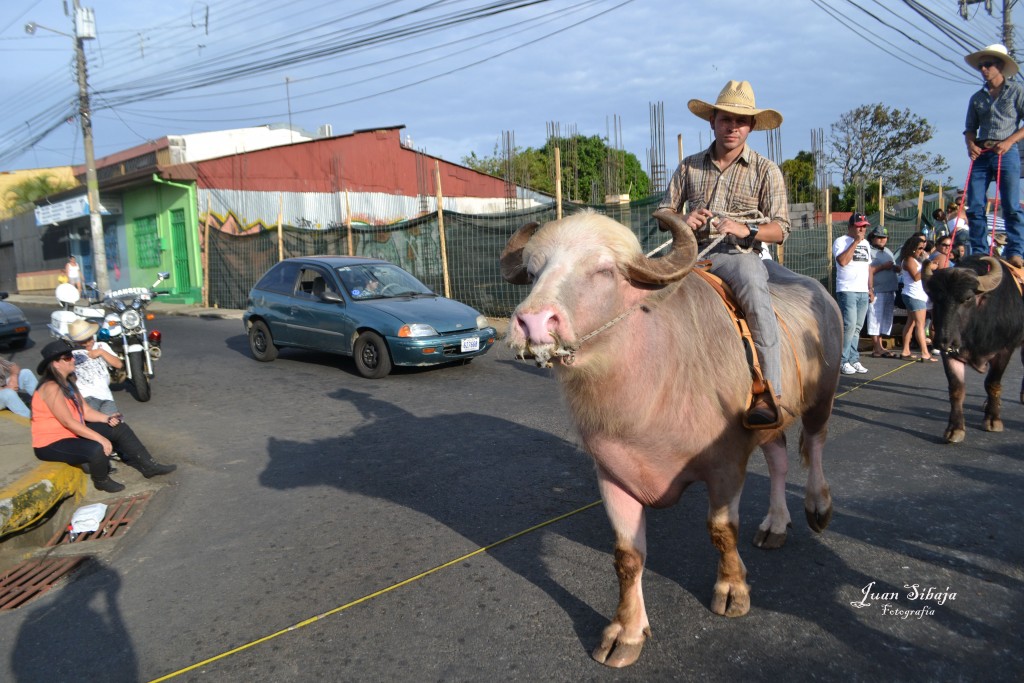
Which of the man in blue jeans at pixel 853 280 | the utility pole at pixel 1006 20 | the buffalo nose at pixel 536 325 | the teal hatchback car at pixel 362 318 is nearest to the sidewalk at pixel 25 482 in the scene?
the teal hatchback car at pixel 362 318

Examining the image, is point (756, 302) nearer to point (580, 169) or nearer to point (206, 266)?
point (206, 266)

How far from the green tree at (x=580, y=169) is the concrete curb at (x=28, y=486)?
46.6 ft

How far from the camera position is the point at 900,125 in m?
32.4

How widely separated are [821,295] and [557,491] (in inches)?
88.9

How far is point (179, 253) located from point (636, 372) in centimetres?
2660

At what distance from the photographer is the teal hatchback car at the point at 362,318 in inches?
392

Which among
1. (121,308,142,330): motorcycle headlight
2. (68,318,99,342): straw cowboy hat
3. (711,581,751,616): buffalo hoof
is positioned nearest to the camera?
(711,581,751,616): buffalo hoof

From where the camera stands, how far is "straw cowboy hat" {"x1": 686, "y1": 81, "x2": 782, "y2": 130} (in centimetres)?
392

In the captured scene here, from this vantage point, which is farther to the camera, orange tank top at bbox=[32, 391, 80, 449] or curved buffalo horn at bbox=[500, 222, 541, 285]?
orange tank top at bbox=[32, 391, 80, 449]

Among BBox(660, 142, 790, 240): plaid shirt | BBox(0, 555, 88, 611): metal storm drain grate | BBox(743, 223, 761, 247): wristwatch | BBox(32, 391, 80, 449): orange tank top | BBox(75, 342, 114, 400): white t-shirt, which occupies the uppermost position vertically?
BBox(660, 142, 790, 240): plaid shirt

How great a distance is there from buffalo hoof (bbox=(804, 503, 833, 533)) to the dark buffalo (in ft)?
8.40

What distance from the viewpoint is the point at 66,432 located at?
597 centimetres

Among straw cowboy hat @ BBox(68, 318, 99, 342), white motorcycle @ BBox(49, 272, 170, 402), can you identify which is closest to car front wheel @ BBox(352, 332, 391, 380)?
white motorcycle @ BBox(49, 272, 170, 402)

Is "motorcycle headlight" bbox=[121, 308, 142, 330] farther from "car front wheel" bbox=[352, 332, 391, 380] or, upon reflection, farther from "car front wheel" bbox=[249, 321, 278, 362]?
"car front wheel" bbox=[352, 332, 391, 380]
